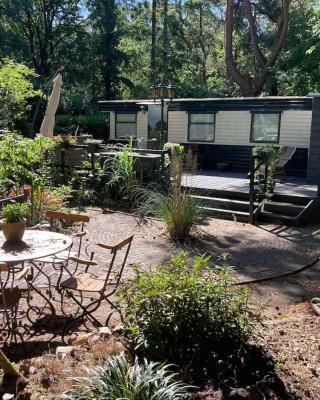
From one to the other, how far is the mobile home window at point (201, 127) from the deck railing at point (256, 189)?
5425mm

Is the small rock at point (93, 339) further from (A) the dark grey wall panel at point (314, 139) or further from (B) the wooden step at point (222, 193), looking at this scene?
(A) the dark grey wall panel at point (314, 139)

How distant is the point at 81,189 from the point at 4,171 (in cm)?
300

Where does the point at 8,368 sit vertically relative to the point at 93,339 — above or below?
above

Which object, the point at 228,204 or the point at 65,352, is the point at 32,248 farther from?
the point at 228,204

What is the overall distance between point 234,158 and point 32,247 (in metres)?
11.3

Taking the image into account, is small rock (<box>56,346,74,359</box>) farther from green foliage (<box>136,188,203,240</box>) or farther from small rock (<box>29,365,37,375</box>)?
green foliage (<box>136,188,203,240</box>)

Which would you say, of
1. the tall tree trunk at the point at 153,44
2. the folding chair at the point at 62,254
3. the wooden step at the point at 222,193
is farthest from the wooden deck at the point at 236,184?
the tall tree trunk at the point at 153,44

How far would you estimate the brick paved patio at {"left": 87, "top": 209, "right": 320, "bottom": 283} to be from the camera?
5.75 meters

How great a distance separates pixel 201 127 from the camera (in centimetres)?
1473

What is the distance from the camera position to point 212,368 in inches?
93.7

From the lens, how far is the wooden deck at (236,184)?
9.53 meters

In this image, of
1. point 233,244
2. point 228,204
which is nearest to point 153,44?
point 228,204

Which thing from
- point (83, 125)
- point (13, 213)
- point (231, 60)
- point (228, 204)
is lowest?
point (228, 204)

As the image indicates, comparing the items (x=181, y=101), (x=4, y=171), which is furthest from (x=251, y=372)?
(x=181, y=101)
